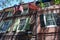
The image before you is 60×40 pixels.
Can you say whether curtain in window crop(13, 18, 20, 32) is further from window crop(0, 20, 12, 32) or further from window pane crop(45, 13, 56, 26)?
window pane crop(45, 13, 56, 26)

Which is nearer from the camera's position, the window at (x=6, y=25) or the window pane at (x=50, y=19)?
A: the window pane at (x=50, y=19)

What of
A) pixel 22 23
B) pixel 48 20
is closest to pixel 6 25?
pixel 22 23

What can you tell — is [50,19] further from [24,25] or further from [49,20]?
[24,25]

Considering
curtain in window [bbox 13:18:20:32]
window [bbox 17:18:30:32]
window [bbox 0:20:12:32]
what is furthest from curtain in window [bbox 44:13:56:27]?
window [bbox 0:20:12:32]

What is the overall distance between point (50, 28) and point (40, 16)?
147 centimetres

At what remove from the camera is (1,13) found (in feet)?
69.4

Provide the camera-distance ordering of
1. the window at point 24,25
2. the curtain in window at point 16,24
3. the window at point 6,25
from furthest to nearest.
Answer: the window at point 6,25 < the curtain in window at point 16,24 < the window at point 24,25

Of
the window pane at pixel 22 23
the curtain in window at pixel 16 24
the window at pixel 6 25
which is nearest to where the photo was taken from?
the window pane at pixel 22 23

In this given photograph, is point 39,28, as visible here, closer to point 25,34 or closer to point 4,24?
point 25,34

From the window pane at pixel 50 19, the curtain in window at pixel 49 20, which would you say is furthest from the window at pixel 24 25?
the window pane at pixel 50 19

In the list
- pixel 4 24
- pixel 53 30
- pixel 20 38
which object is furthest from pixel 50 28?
pixel 4 24

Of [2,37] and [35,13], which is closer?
[35,13]

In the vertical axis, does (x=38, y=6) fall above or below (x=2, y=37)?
above

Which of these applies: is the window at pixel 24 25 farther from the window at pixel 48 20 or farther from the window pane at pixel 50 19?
the window pane at pixel 50 19
